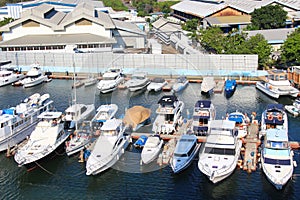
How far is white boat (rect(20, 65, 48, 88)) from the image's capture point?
2889 cm

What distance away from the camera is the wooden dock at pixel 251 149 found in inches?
625

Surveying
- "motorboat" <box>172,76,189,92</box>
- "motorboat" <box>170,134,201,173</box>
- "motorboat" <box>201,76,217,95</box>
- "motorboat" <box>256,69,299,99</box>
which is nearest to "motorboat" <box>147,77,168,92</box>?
"motorboat" <box>172,76,189,92</box>

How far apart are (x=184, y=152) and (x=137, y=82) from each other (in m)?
11.7

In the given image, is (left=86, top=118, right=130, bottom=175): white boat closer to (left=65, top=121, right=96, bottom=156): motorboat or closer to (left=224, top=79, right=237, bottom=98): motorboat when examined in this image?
(left=65, top=121, right=96, bottom=156): motorboat

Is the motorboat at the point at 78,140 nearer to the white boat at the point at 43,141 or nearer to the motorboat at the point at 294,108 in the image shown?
the white boat at the point at 43,141

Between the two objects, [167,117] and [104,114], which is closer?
[167,117]

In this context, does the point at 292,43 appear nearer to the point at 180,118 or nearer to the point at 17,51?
the point at 180,118

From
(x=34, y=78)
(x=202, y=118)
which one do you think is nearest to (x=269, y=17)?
(x=34, y=78)

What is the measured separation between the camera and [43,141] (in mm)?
17500

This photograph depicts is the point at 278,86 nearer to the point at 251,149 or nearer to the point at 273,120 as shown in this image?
the point at 273,120

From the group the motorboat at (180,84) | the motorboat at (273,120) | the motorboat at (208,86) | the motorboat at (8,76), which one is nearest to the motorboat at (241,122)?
the motorboat at (273,120)

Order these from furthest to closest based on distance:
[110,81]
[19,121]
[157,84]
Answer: [110,81] → [157,84] → [19,121]

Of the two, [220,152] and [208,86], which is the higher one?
[208,86]

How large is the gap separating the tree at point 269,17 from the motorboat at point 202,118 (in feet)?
80.5
